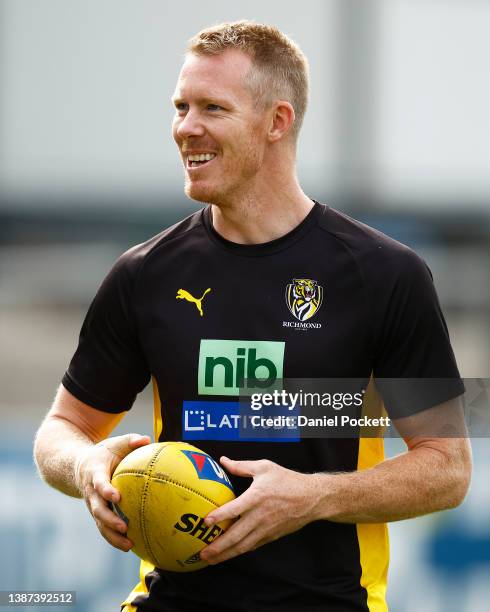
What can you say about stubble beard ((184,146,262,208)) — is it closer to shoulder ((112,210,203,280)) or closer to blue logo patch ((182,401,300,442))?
shoulder ((112,210,203,280))

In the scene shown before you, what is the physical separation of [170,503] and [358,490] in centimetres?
61

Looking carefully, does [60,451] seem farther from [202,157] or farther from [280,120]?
[280,120]

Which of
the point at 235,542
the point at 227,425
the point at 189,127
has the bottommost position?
the point at 235,542

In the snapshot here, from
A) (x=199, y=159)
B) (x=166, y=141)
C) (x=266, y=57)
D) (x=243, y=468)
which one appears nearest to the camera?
(x=243, y=468)

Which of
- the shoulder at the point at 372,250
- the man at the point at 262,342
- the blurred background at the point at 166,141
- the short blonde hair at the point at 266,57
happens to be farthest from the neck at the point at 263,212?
the blurred background at the point at 166,141

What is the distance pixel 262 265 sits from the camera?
12.9ft

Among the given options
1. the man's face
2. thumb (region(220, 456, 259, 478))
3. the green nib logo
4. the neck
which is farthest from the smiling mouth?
thumb (region(220, 456, 259, 478))

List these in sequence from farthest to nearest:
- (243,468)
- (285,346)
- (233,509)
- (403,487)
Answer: (285,346) < (403,487) < (243,468) < (233,509)

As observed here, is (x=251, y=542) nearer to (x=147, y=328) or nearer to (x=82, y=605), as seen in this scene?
(x=147, y=328)

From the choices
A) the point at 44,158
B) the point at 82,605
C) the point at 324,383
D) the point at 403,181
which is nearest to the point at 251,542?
the point at 324,383

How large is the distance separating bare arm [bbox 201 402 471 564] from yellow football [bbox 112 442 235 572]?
0.07m

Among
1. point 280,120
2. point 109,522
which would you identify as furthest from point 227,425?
point 280,120

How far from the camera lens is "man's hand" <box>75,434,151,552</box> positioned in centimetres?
349

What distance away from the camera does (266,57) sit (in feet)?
13.2
